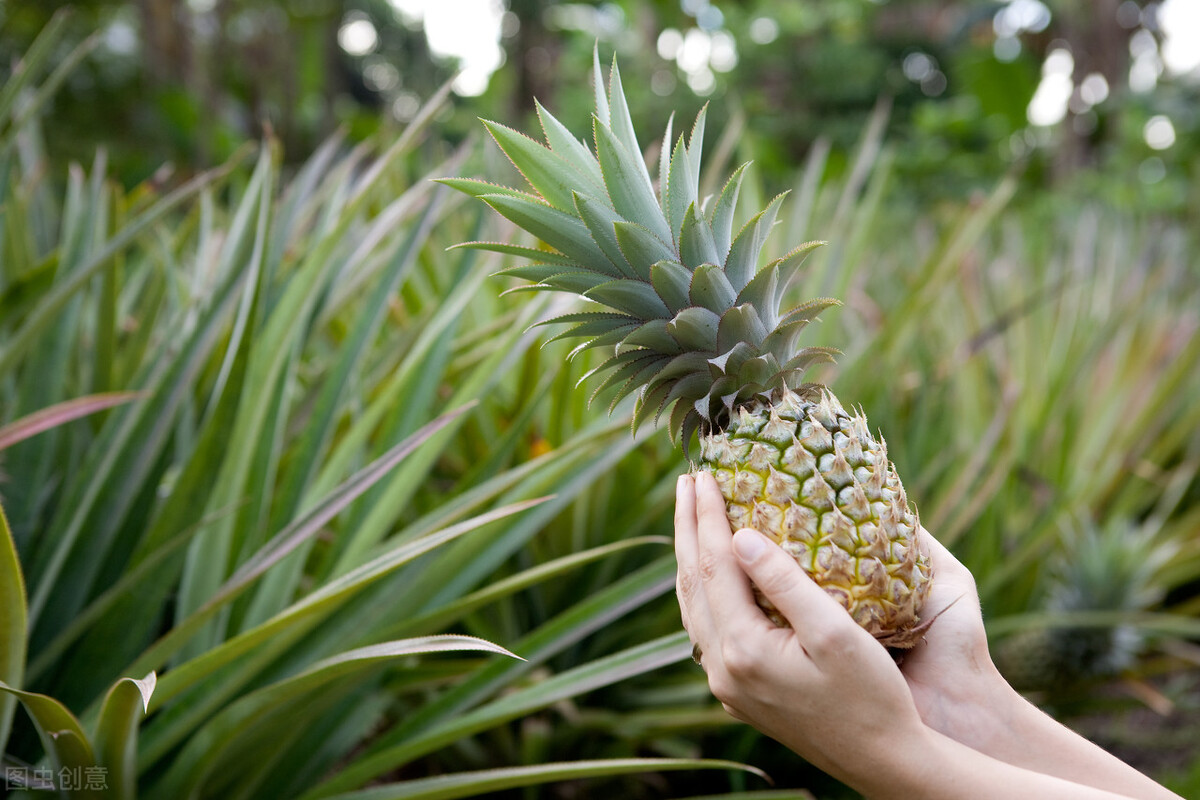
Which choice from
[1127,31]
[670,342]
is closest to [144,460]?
[670,342]

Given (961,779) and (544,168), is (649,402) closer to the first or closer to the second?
(544,168)

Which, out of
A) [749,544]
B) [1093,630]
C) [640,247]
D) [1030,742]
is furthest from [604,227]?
[1093,630]

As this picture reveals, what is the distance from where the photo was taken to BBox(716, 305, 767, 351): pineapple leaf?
1.06 metres

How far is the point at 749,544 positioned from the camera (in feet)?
3.15

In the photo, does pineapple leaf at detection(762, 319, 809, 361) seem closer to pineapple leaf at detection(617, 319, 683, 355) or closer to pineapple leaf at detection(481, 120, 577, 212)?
pineapple leaf at detection(617, 319, 683, 355)

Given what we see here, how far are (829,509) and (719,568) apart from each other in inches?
6.0

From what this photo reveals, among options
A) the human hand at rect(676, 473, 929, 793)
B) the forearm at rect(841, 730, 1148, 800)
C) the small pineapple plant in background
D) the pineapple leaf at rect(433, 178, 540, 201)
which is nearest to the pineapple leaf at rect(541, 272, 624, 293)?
the pineapple leaf at rect(433, 178, 540, 201)

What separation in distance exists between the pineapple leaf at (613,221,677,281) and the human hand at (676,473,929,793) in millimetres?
334

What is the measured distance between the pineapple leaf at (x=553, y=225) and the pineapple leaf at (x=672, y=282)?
0.31ft

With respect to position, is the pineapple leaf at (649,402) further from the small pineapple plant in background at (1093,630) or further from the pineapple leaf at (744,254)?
the small pineapple plant in background at (1093,630)

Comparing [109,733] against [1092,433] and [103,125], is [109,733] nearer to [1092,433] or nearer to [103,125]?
[1092,433]

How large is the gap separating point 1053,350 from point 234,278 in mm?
2979

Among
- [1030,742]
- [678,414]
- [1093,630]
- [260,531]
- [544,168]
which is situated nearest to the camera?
[1030,742]

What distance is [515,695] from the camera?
4.48 ft
